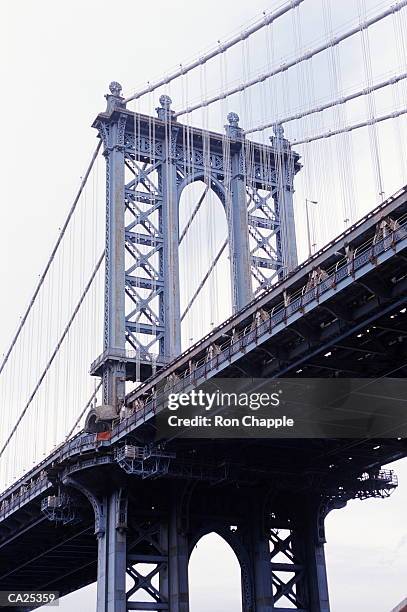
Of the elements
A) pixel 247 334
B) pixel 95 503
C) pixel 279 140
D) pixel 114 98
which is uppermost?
pixel 114 98

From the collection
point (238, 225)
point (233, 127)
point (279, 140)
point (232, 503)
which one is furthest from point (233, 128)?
point (232, 503)

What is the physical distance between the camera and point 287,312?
4081cm

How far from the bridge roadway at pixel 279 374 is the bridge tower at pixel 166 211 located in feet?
17.1

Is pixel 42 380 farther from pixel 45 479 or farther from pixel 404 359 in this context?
pixel 404 359

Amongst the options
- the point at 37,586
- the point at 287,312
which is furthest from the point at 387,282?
the point at 37,586

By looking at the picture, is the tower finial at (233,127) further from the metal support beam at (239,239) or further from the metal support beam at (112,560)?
the metal support beam at (112,560)

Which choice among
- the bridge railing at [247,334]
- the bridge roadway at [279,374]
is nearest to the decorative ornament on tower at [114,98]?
the bridge roadway at [279,374]

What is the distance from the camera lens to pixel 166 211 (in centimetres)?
6312

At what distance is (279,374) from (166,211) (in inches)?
853

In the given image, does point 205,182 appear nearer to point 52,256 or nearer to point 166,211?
point 166,211

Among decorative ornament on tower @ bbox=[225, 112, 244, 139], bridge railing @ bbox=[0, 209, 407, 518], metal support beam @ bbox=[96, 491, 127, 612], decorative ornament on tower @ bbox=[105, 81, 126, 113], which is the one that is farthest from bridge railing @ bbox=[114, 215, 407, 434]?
decorative ornament on tower @ bbox=[225, 112, 244, 139]

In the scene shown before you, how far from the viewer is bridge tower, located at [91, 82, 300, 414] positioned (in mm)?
59312

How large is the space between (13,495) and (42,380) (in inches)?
473

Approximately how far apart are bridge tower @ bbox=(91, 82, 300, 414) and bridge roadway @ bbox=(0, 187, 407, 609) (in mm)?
5225
